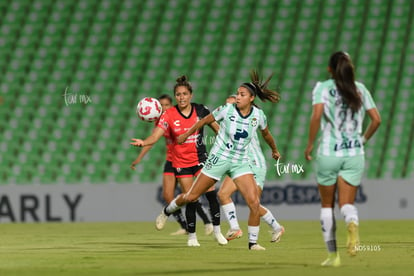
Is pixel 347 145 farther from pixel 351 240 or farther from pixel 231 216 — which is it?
pixel 231 216

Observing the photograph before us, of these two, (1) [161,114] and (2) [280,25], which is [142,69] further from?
(1) [161,114]

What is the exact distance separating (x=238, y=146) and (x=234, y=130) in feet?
0.60

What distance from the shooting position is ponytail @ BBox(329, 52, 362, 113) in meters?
7.74

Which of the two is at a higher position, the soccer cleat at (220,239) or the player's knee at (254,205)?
the player's knee at (254,205)

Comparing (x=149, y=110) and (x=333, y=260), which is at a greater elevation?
(x=149, y=110)

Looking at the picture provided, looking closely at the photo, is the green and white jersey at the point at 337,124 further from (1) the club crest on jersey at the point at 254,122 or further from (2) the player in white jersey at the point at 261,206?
(2) the player in white jersey at the point at 261,206

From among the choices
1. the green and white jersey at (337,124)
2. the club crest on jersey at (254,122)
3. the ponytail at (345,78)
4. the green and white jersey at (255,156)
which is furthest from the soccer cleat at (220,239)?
the ponytail at (345,78)

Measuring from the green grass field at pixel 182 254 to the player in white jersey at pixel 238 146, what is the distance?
1.90 feet

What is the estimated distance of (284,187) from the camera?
17953mm

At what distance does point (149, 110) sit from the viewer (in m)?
11.4

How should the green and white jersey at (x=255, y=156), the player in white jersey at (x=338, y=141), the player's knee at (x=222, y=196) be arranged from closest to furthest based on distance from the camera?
the player in white jersey at (x=338, y=141) < the player's knee at (x=222, y=196) < the green and white jersey at (x=255, y=156)

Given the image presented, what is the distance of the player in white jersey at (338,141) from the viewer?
25.5ft

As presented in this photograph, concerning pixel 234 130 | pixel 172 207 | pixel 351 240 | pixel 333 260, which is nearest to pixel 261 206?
pixel 172 207

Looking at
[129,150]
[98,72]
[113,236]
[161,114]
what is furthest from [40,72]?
[161,114]
